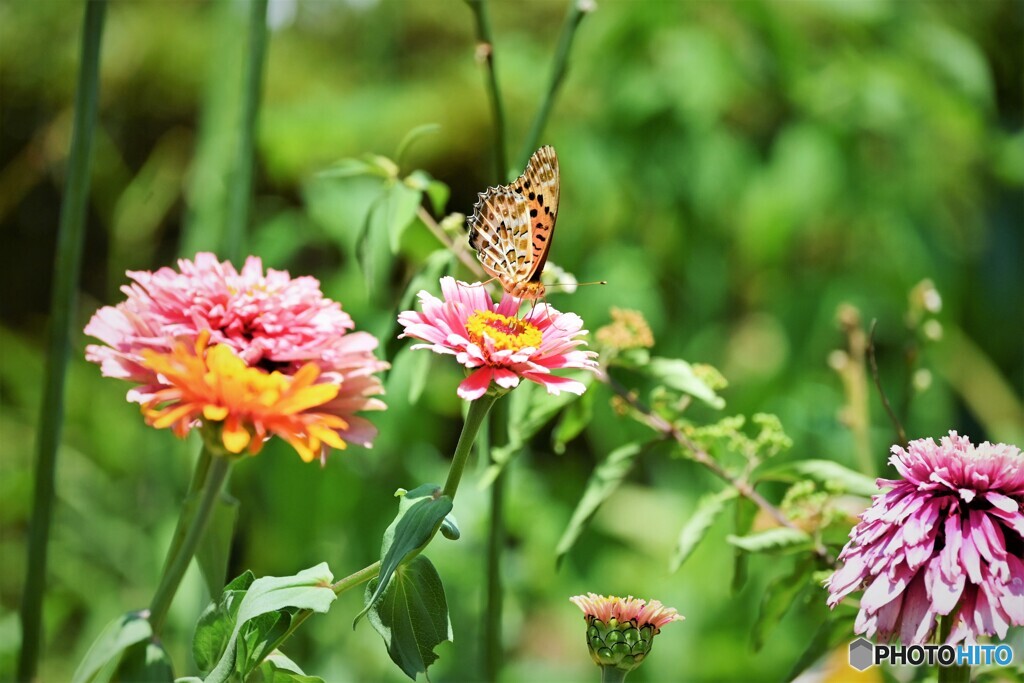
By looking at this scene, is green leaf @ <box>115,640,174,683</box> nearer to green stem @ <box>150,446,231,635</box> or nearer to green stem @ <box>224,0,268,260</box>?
green stem @ <box>150,446,231,635</box>

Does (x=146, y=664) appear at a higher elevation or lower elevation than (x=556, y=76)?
lower

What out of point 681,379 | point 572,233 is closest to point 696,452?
point 681,379

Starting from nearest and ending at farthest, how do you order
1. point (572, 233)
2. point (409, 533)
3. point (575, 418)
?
point (409, 533) < point (575, 418) < point (572, 233)

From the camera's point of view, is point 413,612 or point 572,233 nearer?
point 413,612

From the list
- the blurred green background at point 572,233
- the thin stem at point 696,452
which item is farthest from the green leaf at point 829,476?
the blurred green background at point 572,233

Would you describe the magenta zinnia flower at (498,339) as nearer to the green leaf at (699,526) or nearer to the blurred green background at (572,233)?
the green leaf at (699,526)

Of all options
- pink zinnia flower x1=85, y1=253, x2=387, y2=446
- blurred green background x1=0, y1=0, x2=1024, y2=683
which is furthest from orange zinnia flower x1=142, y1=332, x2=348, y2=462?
blurred green background x1=0, y1=0, x2=1024, y2=683

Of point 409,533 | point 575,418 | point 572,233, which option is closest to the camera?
point 409,533

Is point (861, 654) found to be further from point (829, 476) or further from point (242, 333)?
point (242, 333)
